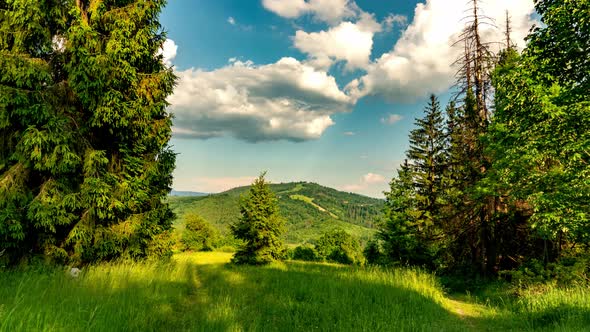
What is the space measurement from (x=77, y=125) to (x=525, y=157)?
1448 centimetres

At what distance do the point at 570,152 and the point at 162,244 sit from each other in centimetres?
1496

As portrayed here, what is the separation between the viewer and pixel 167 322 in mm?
5391

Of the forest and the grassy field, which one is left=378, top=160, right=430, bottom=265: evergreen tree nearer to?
the forest

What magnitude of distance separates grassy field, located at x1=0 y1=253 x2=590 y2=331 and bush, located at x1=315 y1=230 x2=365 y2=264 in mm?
50069

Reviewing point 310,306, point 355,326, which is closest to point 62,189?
point 310,306

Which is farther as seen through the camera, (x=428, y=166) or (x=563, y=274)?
(x=428, y=166)

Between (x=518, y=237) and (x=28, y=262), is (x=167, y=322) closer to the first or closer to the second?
(x=28, y=262)

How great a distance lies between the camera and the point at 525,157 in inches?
391

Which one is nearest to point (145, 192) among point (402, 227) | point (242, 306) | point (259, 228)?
A: point (242, 306)

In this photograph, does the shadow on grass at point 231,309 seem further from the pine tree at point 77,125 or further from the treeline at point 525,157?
the treeline at point 525,157

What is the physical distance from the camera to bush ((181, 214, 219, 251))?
60.9 m

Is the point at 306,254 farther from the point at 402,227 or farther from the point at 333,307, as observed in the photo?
the point at 333,307

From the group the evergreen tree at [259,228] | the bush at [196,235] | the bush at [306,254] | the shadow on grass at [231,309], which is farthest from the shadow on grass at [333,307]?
the bush at [196,235]

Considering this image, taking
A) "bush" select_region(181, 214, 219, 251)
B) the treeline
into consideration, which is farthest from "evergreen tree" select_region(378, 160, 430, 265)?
"bush" select_region(181, 214, 219, 251)
